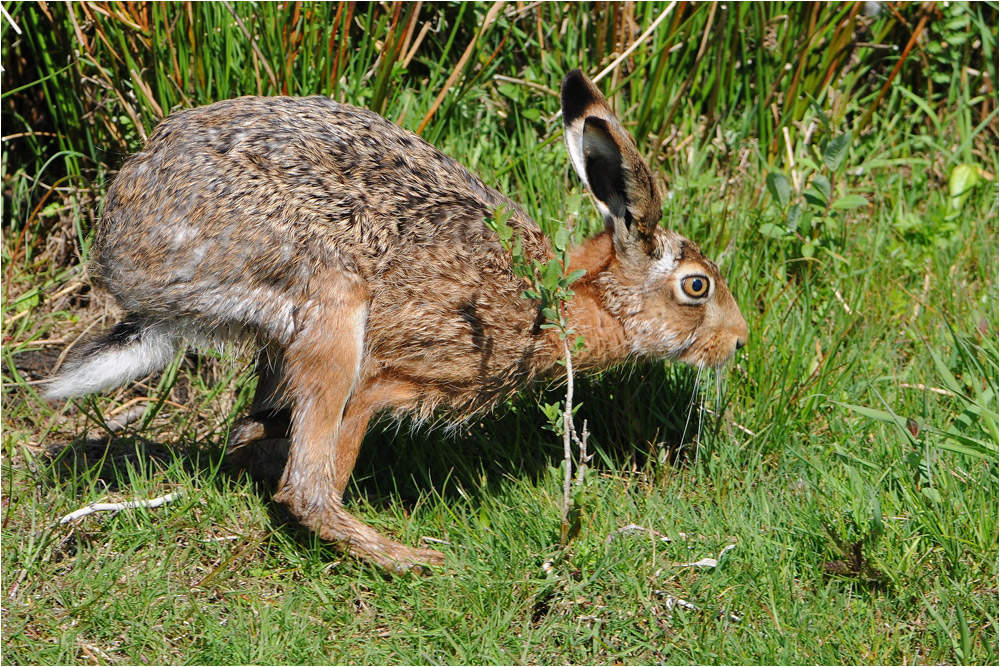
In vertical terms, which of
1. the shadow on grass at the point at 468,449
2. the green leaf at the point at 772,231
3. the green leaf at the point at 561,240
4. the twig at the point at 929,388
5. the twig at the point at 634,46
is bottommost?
the shadow on grass at the point at 468,449

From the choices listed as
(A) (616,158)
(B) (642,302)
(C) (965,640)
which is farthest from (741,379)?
(C) (965,640)

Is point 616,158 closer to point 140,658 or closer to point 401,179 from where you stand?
point 401,179

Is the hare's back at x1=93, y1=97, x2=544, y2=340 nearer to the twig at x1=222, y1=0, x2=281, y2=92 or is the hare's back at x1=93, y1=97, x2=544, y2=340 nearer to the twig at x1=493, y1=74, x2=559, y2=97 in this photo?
the twig at x1=222, y1=0, x2=281, y2=92

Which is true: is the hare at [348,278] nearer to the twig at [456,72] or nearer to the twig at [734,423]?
the twig at [734,423]

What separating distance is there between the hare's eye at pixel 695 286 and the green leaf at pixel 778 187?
90 centimetres

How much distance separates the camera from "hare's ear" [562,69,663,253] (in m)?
3.82

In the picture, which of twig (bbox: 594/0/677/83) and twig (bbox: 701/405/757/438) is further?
twig (bbox: 594/0/677/83)

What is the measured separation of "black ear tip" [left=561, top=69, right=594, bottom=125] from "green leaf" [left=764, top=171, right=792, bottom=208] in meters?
1.23

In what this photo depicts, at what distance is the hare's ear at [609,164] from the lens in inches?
150

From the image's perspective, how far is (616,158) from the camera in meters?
3.88

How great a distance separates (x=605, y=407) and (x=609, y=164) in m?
1.16

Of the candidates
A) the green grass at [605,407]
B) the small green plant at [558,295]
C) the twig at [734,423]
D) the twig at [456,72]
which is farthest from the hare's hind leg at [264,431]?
the twig at [734,423]

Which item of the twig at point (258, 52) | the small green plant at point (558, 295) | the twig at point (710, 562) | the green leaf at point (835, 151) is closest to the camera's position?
the small green plant at point (558, 295)

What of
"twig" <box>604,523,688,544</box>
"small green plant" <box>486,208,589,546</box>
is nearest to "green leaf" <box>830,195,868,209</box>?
"small green plant" <box>486,208,589,546</box>
